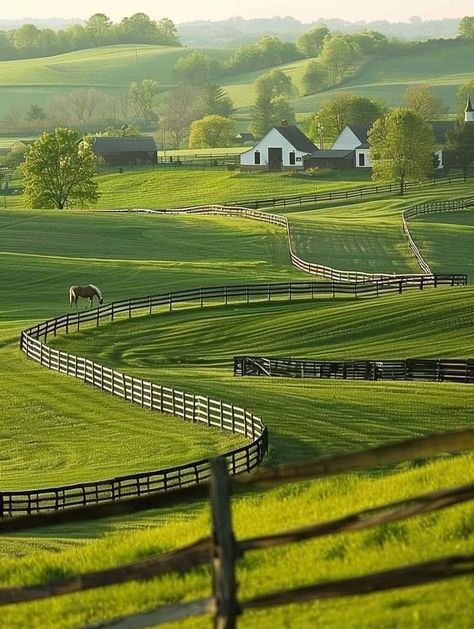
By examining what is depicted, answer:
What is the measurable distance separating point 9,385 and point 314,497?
31.9m

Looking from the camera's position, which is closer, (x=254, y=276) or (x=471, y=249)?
(x=254, y=276)

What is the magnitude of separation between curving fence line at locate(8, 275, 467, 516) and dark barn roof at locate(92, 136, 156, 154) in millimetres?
92569

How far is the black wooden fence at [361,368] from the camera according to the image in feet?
133

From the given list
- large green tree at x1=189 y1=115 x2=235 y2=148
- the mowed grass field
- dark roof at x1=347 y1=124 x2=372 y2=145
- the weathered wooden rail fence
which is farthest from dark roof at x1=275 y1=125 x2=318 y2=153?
the weathered wooden rail fence

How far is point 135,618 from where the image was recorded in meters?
7.08

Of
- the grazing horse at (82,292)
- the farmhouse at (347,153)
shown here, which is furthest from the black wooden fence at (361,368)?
the farmhouse at (347,153)

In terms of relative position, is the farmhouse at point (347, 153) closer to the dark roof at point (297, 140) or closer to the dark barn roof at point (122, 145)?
the dark roof at point (297, 140)

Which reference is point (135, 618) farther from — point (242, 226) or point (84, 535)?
point (242, 226)

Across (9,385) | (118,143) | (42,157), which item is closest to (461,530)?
(9,385)

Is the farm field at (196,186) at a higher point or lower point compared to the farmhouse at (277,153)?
lower

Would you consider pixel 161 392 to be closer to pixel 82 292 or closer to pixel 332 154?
pixel 82 292

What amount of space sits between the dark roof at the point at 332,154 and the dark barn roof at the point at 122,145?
22.3 m

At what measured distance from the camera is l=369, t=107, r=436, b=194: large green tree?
392ft

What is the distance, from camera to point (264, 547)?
7.08 m
